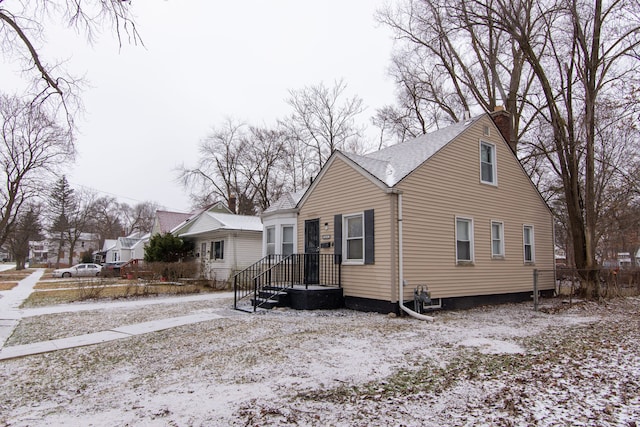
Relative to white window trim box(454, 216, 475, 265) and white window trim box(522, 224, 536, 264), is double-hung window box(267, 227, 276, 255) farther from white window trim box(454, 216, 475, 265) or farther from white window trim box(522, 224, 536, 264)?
white window trim box(522, 224, 536, 264)

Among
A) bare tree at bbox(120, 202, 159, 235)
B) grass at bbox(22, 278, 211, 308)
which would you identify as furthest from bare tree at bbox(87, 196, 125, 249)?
grass at bbox(22, 278, 211, 308)

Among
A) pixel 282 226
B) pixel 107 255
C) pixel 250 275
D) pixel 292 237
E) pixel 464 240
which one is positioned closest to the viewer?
pixel 464 240

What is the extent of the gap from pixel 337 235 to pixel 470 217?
3.87 m

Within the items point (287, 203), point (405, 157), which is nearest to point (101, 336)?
point (287, 203)

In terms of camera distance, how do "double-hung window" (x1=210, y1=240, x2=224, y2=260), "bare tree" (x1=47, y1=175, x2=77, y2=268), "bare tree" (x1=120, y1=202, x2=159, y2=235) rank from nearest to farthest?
"double-hung window" (x1=210, y1=240, x2=224, y2=260)
"bare tree" (x1=47, y1=175, x2=77, y2=268)
"bare tree" (x1=120, y1=202, x2=159, y2=235)

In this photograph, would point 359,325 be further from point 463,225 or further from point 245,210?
point 245,210

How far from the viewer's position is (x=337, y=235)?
1120 centimetres

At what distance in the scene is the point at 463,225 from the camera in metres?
11.6

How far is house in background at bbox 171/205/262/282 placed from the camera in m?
20.5

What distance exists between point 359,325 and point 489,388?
3.93m

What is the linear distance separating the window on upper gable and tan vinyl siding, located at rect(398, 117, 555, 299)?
184 millimetres

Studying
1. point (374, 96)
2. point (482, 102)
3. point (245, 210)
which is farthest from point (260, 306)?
point (245, 210)

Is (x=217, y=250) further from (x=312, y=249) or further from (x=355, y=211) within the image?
(x=355, y=211)

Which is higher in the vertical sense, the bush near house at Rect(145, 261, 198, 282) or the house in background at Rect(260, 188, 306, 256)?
the house in background at Rect(260, 188, 306, 256)
